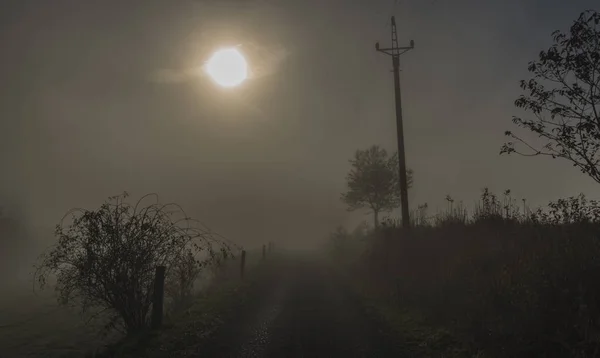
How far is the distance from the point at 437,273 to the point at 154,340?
9456 mm

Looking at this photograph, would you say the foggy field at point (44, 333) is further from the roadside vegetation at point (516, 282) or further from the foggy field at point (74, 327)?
the roadside vegetation at point (516, 282)

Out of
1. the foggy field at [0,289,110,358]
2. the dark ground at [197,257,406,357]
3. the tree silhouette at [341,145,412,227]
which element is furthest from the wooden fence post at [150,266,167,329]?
the tree silhouette at [341,145,412,227]

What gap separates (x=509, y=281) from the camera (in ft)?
27.9

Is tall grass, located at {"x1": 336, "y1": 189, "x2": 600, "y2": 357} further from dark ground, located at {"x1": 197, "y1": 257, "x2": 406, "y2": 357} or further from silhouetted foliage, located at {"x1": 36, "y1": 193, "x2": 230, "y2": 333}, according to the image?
silhouetted foliage, located at {"x1": 36, "y1": 193, "x2": 230, "y2": 333}

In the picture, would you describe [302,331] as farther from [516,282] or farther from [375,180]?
[375,180]

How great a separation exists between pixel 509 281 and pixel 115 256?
1020 centimetres

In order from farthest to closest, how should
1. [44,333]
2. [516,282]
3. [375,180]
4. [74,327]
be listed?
[375,180]
[74,327]
[44,333]
[516,282]

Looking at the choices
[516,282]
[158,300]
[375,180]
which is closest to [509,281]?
[516,282]

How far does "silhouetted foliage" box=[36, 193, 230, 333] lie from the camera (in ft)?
33.3

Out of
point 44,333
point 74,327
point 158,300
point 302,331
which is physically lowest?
point 44,333

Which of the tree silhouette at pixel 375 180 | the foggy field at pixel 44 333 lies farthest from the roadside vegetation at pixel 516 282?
the tree silhouette at pixel 375 180

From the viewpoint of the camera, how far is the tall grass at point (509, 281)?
649 centimetres

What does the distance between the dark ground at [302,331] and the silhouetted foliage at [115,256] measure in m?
2.84

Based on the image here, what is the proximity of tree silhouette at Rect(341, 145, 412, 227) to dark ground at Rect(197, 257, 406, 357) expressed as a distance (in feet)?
72.8
